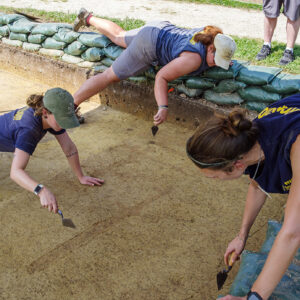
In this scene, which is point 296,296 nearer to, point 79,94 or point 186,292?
point 186,292

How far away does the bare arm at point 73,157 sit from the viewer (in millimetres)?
2875

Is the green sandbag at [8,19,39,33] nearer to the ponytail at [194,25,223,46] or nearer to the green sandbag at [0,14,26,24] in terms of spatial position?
the green sandbag at [0,14,26,24]

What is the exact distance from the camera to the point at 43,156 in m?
3.52

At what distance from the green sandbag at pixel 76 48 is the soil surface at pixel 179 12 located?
1.58 m

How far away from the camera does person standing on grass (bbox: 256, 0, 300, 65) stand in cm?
408

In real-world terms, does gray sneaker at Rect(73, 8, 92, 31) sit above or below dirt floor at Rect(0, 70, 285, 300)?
above

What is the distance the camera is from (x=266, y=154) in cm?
160

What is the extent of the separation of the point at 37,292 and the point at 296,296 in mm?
1310

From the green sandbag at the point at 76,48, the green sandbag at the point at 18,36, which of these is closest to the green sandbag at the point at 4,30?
the green sandbag at the point at 18,36

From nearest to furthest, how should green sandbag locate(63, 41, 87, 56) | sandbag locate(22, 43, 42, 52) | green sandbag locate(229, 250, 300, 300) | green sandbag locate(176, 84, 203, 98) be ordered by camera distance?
green sandbag locate(229, 250, 300, 300)
green sandbag locate(176, 84, 203, 98)
green sandbag locate(63, 41, 87, 56)
sandbag locate(22, 43, 42, 52)

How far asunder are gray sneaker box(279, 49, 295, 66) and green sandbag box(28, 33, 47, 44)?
2.89 metres

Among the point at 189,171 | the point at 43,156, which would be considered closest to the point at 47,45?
the point at 43,156

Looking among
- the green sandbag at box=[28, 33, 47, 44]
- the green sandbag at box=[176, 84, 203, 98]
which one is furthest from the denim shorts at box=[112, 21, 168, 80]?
the green sandbag at box=[28, 33, 47, 44]

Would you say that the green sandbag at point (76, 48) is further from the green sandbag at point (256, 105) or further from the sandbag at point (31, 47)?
the green sandbag at point (256, 105)
